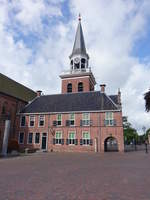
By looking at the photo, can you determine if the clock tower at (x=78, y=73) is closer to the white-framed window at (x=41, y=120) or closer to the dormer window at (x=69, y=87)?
→ the dormer window at (x=69, y=87)

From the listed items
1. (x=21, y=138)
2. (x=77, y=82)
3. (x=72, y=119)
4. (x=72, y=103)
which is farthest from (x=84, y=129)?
(x=77, y=82)

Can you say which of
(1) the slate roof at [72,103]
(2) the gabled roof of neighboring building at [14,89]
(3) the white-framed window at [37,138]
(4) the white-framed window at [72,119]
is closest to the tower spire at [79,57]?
(1) the slate roof at [72,103]

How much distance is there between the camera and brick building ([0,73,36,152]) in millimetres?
31156

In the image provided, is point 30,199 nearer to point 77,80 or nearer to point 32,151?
point 32,151

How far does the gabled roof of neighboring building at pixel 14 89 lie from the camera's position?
3314cm

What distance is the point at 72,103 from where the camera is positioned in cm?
3244

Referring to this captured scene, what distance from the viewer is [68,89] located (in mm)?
40562

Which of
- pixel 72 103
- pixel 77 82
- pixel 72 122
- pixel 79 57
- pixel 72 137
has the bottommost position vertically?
pixel 72 137

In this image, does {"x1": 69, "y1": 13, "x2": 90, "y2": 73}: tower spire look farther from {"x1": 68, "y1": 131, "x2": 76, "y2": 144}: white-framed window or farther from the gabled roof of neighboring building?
{"x1": 68, "y1": 131, "x2": 76, "y2": 144}: white-framed window

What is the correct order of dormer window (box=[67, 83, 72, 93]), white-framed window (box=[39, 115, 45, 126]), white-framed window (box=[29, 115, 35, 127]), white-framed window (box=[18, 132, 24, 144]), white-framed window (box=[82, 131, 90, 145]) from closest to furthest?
white-framed window (box=[82, 131, 90, 145]) < white-framed window (box=[18, 132, 24, 144]) < white-framed window (box=[39, 115, 45, 126]) < white-framed window (box=[29, 115, 35, 127]) < dormer window (box=[67, 83, 72, 93])

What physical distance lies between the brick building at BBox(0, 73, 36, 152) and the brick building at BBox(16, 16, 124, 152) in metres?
1.25

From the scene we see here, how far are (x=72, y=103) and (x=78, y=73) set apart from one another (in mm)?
10127

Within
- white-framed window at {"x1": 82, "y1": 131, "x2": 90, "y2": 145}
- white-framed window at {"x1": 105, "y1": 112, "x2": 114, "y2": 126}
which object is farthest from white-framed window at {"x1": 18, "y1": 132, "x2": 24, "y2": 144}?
white-framed window at {"x1": 105, "y1": 112, "x2": 114, "y2": 126}

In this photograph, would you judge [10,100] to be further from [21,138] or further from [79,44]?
[79,44]
